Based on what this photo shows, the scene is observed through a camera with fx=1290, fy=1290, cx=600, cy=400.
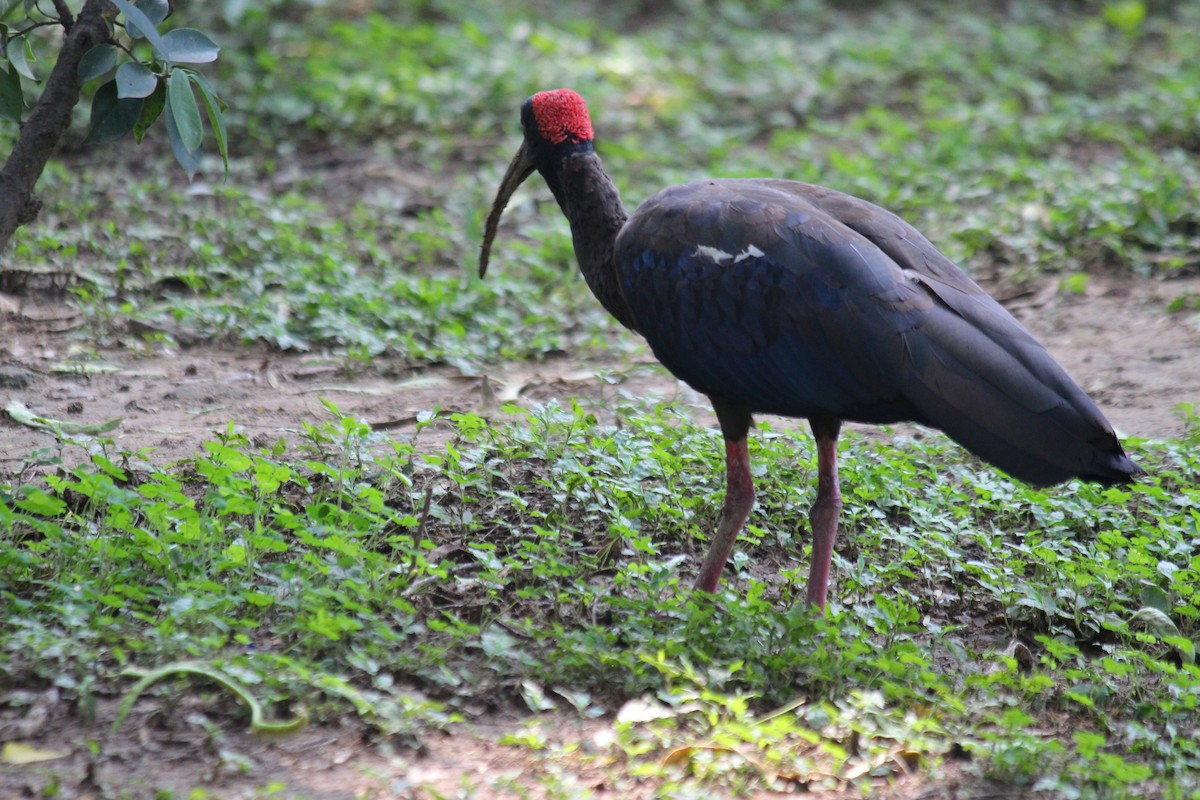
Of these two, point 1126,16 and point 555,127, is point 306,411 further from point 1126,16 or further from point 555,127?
point 1126,16

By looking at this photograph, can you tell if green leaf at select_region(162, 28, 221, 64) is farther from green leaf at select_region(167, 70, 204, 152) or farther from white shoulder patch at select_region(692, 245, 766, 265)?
white shoulder patch at select_region(692, 245, 766, 265)

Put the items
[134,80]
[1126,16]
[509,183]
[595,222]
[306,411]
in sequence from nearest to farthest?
[134,80] < [595,222] < [509,183] < [306,411] < [1126,16]

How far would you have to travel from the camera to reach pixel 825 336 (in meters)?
4.12

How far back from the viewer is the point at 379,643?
146 inches

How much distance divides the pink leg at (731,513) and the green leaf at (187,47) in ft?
7.06

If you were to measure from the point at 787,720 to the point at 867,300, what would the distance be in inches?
53.8

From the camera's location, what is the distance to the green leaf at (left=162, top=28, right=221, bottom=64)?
4.11 meters

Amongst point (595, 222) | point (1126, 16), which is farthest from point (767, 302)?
point (1126, 16)

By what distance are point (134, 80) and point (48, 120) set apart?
0.70 m

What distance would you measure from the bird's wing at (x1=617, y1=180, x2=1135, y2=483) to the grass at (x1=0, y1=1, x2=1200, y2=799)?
0.62 m

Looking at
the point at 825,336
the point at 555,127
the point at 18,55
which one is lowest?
the point at 825,336

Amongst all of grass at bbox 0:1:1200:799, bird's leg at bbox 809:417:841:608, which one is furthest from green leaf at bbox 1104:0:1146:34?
bird's leg at bbox 809:417:841:608

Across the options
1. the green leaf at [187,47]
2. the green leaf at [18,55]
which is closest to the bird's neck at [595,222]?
the green leaf at [187,47]

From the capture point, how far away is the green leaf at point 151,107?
4445 millimetres
